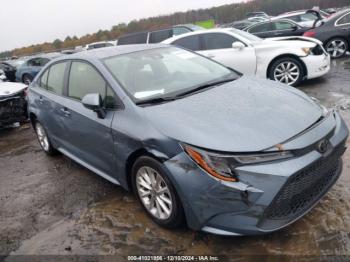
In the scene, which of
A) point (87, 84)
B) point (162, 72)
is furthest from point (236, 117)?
point (87, 84)

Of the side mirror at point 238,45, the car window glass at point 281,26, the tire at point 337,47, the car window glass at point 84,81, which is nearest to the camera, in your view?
the car window glass at point 84,81

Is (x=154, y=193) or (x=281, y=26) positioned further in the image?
(x=281, y=26)

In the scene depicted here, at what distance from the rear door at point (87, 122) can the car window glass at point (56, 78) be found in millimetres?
228

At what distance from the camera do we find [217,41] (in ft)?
28.0

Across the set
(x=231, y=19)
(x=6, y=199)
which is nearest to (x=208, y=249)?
(x=6, y=199)

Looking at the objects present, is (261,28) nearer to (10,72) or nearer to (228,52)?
(228,52)

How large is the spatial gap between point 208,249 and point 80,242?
1.21m

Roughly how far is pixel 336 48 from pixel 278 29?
93.9 inches

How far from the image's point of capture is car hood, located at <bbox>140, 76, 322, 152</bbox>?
2.70 metres

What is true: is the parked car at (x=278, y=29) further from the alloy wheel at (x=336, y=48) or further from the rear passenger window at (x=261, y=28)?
the alloy wheel at (x=336, y=48)

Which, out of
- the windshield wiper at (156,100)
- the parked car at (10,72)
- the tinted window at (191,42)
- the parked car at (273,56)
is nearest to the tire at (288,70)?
the parked car at (273,56)

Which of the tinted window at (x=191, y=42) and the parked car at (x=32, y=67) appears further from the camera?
the parked car at (x=32, y=67)

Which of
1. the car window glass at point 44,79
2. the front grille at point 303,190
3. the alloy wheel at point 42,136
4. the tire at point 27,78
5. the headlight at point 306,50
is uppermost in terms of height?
the car window glass at point 44,79

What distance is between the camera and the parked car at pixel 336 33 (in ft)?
34.8
